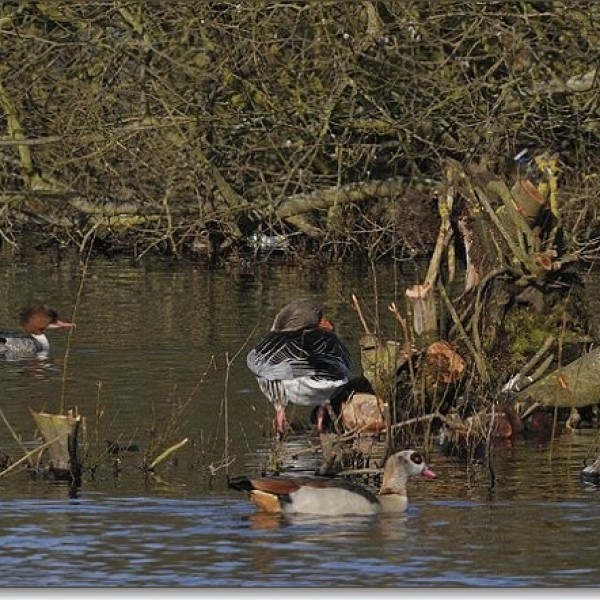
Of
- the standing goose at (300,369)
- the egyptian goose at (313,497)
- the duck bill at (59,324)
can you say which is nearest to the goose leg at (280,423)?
the standing goose at (300,369)

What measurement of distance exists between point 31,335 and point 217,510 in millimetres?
8213

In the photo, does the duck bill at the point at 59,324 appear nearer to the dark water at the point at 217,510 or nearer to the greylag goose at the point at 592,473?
the dark water at the point at 217,510

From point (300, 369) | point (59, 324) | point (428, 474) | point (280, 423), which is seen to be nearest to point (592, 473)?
point (428, 474)

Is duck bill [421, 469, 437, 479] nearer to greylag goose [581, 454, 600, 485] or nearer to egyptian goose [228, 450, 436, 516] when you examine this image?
egyptian goose [228, 450, 436, 516]

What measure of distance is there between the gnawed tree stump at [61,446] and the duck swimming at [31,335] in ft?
18.6

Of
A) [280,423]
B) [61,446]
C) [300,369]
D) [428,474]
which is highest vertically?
[300,369]

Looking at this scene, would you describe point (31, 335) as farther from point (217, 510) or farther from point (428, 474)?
point (217, 510)

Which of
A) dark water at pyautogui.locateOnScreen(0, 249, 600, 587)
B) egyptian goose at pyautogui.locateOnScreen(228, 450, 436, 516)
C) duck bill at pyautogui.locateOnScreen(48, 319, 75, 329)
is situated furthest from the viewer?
duck bill at pyautogui.locateOnScreen(48, 319, 75, 329)

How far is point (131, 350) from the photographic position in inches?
643

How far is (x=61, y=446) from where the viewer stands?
10562mm

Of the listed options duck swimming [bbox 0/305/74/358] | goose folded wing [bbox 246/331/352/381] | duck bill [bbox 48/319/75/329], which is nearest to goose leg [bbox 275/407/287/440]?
goose folded wing [bbox 246/331/352/381]

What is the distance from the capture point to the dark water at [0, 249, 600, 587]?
8180 mm

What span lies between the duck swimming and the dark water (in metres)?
0.41

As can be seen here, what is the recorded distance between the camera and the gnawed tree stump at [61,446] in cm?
1051
